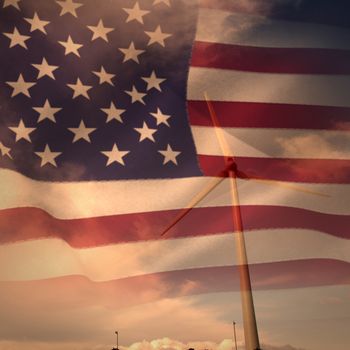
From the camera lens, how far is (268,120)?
18578 millimetres

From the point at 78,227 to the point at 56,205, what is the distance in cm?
84

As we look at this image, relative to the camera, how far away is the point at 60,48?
17547 millimetres

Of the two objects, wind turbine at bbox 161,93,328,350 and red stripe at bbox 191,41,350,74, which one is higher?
red stripe at bbox 191,41,350,74

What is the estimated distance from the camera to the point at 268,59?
18281mm

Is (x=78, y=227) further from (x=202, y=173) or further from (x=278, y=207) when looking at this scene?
(x=278, y=207)

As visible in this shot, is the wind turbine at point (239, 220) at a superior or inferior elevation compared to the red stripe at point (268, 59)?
inferior

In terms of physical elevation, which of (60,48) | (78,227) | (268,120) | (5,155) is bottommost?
(78,227)

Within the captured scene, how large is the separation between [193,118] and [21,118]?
4.66 m

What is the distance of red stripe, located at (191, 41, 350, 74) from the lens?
59.1ft

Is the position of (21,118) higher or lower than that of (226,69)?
lower

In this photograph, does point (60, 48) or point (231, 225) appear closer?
point (60, 48)

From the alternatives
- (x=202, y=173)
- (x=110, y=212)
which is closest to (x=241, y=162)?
(x=202, y=173)

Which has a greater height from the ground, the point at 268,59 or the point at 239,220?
the point at 268,59

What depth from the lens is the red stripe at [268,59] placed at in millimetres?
18016
